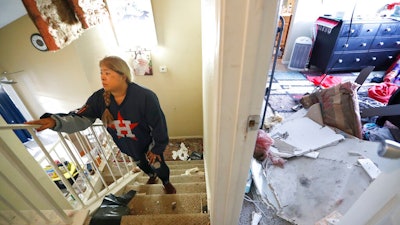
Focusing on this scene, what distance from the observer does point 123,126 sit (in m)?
1.25

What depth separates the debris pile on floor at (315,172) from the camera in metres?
1.41

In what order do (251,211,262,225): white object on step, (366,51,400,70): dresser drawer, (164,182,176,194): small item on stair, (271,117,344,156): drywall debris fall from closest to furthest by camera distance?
(251,211,262,225): white object on step
(164,182,176,194): small item on stair
(271,117,344,156): drywall debris
(366,51,400,70): dresser drawer

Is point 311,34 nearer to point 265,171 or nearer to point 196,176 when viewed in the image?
point 265,171

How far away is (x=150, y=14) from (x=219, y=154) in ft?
6.74

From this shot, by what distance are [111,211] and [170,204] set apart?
1.44 feet

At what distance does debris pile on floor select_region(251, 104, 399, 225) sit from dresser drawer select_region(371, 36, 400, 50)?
2.51m

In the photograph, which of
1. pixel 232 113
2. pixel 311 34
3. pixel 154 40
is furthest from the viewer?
pixel 311 34

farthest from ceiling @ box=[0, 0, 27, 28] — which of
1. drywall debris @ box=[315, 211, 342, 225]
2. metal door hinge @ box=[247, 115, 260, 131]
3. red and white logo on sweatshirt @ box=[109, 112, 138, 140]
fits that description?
drywall debris @ box=[315, 211, 342, 225]

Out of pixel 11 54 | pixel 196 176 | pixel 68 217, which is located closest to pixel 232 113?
pixel 68 217

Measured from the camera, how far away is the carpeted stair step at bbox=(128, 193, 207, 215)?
1.40m

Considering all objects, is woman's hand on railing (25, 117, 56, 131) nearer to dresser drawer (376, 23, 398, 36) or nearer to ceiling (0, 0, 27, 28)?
ceiling (0, 0, 27, 28)

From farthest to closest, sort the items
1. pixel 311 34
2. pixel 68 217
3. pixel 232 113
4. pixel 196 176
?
pixel 311 34 → pixel 196 176 → pixel 68 217 → pixel 232 113

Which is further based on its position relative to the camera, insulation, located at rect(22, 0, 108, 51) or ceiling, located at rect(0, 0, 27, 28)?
ceiling, located at rect(0, 0, 27, 28)

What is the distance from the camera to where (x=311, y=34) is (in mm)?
3916
